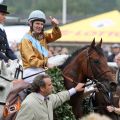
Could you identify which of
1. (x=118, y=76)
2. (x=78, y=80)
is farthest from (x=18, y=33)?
(x=78, y=80)

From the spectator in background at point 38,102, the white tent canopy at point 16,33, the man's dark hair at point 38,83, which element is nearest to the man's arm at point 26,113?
the spectator in background at point 38,102

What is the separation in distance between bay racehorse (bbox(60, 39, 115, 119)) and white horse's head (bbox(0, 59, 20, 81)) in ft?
3.75

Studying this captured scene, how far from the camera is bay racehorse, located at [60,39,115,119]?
426 inches

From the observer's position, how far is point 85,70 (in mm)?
10945

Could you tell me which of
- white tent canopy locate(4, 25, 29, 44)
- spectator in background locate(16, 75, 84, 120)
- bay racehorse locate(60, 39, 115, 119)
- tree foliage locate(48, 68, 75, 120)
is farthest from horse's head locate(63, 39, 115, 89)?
white tent canopy locate(4, 25, 29, 44)

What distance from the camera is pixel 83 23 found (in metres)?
28.5

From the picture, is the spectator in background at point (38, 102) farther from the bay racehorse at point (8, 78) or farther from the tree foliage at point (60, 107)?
the tree foliage at point (60, 107)

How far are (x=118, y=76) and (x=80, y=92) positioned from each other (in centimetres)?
228

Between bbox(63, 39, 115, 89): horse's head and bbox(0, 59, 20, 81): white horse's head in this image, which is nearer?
bbox(0, 59, 20, 81): white horse's head

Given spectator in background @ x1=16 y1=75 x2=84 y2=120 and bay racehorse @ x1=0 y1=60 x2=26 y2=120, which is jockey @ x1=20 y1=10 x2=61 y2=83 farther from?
spectator in background @ x1=16 y1=75 x2=84 y2=120

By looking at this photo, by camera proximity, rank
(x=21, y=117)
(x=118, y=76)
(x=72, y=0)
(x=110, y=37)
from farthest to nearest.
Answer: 1. (x=72, y=0)
2. (x=110, y=37)
3. (x=118, y=76)
4. (x=21, y=117)

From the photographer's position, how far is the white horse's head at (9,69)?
380 inches

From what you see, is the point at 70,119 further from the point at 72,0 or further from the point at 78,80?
the point at 72,0

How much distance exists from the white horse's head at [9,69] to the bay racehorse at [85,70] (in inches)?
45.1
